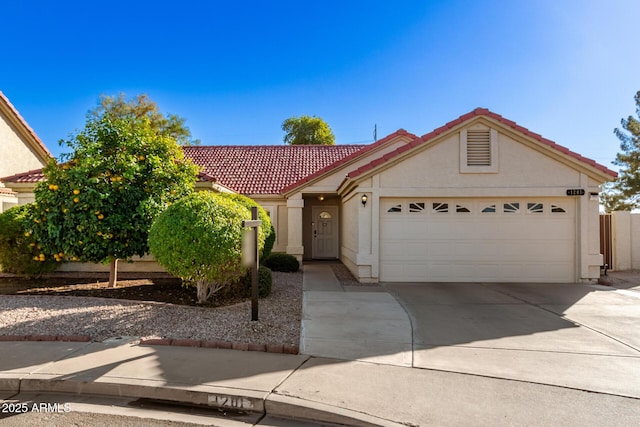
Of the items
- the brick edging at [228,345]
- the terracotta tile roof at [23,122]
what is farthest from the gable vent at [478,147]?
the terracotta tile roof at [23,122]

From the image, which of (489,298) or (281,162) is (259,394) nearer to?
(489,298)

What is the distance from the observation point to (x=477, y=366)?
14.1 ft

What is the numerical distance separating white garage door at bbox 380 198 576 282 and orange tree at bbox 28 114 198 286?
605 centimetres

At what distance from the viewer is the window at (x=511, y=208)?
1009 centimetres

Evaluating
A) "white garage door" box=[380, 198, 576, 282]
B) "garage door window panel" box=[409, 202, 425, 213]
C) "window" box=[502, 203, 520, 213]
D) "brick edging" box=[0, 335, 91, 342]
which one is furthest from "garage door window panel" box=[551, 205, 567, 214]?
"brick edging" box=[0, 335, 91, 342]

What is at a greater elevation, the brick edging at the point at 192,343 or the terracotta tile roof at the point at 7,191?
the terracotta tile roof at the point at 7,191

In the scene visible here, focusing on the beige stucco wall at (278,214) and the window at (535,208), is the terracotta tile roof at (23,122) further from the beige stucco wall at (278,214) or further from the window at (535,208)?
the window at (535,208)

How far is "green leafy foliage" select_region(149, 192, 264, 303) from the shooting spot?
6.64 m

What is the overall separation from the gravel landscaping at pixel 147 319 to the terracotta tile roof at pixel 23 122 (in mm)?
9843

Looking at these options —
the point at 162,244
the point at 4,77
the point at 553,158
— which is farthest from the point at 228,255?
the point at 4,77

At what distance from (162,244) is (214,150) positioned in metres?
13.3

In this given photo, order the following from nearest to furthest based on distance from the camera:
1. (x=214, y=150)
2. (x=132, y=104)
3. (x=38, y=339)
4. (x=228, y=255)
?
(x=38, y=339), (x=228, y=255), (x=214, y=150), (x=132, y=104)

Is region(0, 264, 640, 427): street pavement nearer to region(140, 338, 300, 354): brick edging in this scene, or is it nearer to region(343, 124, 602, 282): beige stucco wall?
region(140, 338, 300, 354): brick edging

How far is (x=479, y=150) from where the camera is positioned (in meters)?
9.90
